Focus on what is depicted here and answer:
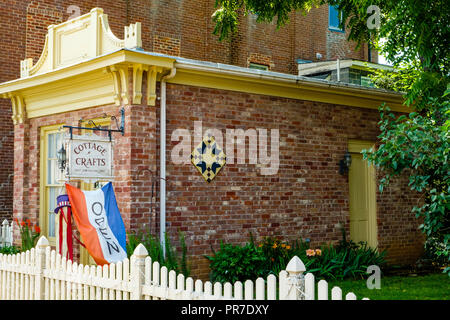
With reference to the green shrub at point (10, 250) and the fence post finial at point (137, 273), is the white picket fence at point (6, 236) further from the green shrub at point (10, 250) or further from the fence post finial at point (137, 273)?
the fence post finial at point (137, 273)

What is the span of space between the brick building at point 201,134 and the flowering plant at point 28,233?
0.55 ft

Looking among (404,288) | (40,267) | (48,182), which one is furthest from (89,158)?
(404,288)

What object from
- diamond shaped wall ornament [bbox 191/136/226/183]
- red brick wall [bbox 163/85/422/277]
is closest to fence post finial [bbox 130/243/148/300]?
red brick wall [bbox 163/85/422/277]

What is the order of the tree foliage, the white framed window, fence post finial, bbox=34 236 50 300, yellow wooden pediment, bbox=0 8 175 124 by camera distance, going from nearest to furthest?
fence post finial, bbox=34 236 50 300 < the tree foliage < yellow wooden pediment, bbox=0 8 175 124 < the white framed window

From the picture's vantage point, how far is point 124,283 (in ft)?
19.1

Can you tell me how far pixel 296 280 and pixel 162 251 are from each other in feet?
17.1

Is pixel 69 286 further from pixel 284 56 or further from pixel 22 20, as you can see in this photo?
pixel 284 56

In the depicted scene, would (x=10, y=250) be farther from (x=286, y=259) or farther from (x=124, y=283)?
(x=124, y=283)

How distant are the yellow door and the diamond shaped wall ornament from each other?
340 cm

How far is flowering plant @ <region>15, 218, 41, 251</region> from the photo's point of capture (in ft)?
37.0

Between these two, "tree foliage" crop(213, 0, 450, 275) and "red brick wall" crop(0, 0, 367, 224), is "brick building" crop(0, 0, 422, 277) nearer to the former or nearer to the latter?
"tree foliage" crop(213, 0, 450, 275)

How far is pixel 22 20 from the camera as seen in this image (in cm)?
1528

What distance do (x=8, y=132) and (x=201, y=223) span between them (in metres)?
7.28
